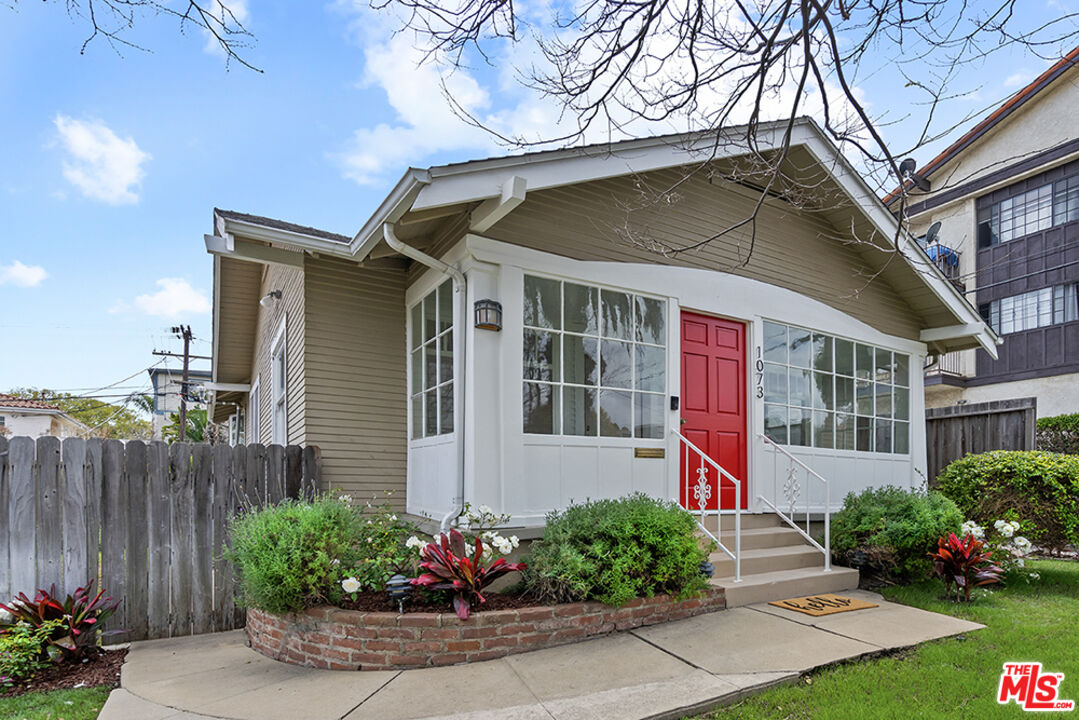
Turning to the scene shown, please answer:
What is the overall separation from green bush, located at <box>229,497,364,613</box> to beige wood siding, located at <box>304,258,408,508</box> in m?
1.52

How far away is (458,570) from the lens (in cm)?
402

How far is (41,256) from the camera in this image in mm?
23531

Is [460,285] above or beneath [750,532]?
above

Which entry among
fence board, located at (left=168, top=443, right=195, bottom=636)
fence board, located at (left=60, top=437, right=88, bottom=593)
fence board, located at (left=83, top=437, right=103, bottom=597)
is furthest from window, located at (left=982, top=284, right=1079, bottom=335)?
fence board, located at (left=60, top=437, right=88, bottom=593)

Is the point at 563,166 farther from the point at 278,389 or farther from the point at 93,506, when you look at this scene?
the point at 278,389

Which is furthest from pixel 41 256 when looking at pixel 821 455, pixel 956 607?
pixel 956 607

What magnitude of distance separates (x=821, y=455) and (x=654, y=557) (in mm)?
3549

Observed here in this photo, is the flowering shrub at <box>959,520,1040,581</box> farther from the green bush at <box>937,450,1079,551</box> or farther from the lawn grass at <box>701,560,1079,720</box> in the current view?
the lawn grass at <box>701,560,1079,720</box>

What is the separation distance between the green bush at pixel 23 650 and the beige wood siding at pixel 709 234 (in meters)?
3.96

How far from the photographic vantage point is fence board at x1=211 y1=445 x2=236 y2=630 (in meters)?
5.14

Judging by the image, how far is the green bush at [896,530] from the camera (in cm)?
560

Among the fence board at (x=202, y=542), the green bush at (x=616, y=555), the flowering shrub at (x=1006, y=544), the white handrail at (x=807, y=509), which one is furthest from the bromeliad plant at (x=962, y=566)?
the fence board at (x=202, y=542)

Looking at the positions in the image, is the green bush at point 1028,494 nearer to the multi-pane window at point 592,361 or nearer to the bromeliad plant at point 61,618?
the multi-pane window at point 592,361

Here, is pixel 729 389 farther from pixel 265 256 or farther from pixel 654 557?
pixel 265 256
